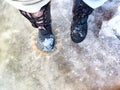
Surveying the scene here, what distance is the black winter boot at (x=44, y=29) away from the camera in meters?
1.09

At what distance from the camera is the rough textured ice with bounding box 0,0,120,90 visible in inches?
49.0

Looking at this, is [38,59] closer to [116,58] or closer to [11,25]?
[11,25]

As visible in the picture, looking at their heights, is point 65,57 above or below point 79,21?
below

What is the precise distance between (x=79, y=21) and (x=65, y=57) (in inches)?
7.8

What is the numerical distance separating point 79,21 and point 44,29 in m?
0.19

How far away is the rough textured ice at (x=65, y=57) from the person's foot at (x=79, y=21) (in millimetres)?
39

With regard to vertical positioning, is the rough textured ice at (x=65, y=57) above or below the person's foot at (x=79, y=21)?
below

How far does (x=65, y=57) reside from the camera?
1304mm

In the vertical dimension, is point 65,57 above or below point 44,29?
below

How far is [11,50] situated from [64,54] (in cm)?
29

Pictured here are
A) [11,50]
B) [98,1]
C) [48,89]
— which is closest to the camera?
[98,1]

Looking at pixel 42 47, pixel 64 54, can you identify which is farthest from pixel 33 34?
pixel 64 54

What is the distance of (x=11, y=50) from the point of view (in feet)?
4.43

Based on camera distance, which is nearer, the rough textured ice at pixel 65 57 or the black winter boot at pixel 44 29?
the black winter boot at pixel 44 29
